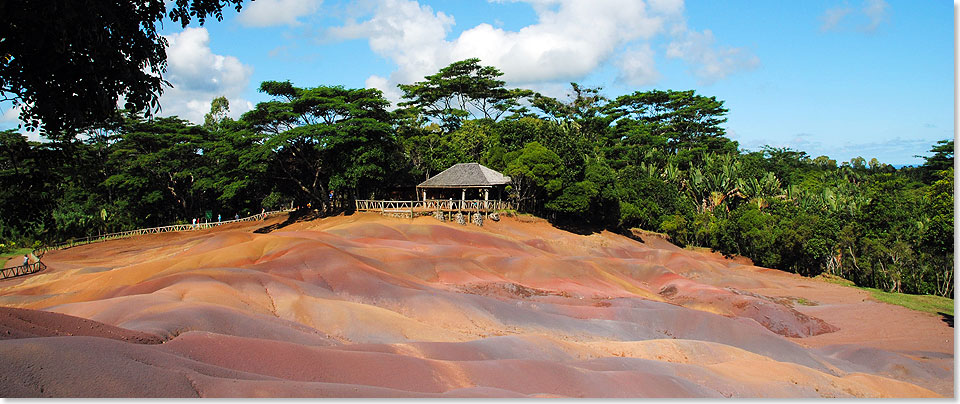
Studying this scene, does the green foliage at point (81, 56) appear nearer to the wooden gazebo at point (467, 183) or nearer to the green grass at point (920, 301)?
the green grass at point (920, 301)


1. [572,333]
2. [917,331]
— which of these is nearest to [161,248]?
[572,333]

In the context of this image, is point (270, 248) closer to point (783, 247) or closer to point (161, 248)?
point (161, 248)

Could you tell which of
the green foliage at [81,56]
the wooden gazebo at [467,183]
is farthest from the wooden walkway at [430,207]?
the green foliage at [81,56]

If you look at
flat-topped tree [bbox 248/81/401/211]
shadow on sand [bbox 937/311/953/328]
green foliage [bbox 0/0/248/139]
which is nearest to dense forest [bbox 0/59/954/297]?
flat-topped tree [bbox 248/81/401/211]

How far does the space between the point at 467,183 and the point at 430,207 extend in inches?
144

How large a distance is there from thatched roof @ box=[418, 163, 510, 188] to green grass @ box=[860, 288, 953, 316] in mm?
27410

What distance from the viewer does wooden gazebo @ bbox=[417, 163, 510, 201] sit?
47.4 m

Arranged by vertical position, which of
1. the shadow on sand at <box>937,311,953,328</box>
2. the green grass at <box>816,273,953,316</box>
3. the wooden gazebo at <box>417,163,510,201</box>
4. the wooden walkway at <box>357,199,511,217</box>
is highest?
the wooden gazebo at <box>417,163,510,201</box>

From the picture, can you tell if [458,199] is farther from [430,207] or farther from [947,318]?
[947,318]

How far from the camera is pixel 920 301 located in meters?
30.8

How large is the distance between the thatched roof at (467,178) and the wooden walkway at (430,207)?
1.46 metres

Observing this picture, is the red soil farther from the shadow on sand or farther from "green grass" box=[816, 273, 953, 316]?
"green grass" box=[816, 273, 953, 316]

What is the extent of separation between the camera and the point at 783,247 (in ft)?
146

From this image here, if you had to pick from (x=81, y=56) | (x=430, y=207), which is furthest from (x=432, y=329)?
(x=430, y=207)
